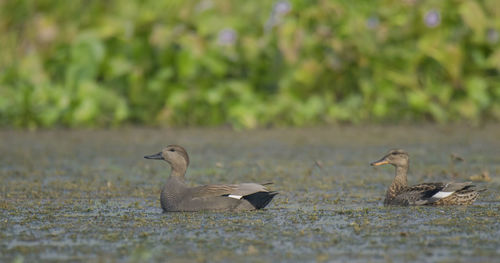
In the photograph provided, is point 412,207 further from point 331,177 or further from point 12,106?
point 12,106

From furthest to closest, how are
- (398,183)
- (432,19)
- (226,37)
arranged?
(226,37) → (432,19) → (398,183)

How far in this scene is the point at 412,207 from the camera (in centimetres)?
645

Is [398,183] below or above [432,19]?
below

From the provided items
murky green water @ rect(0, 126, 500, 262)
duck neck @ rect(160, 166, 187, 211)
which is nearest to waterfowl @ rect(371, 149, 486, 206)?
murky green water @ rect(0, 126, 500, 262)

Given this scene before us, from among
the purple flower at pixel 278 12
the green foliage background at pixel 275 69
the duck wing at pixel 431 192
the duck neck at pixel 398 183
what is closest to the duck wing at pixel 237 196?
the duck neck at pixel 398 183

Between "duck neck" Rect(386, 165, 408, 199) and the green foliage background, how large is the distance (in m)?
5.08

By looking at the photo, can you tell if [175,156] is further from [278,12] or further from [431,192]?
[278,12]

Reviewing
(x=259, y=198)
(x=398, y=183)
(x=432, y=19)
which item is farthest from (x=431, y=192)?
(x=432, y=19)

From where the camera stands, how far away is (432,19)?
12555 mm

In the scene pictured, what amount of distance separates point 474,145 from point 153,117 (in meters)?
4.53

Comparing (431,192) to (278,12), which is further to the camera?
(278,12)

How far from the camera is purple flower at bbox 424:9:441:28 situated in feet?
41.2

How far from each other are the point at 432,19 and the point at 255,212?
7.11 m

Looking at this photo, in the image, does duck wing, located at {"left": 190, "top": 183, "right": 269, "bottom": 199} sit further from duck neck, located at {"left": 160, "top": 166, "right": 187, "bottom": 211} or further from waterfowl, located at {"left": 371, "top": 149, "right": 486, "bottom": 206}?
waterfowl, located at {"left": 371, "top": 149, "right": 486, "bottom": 206}
